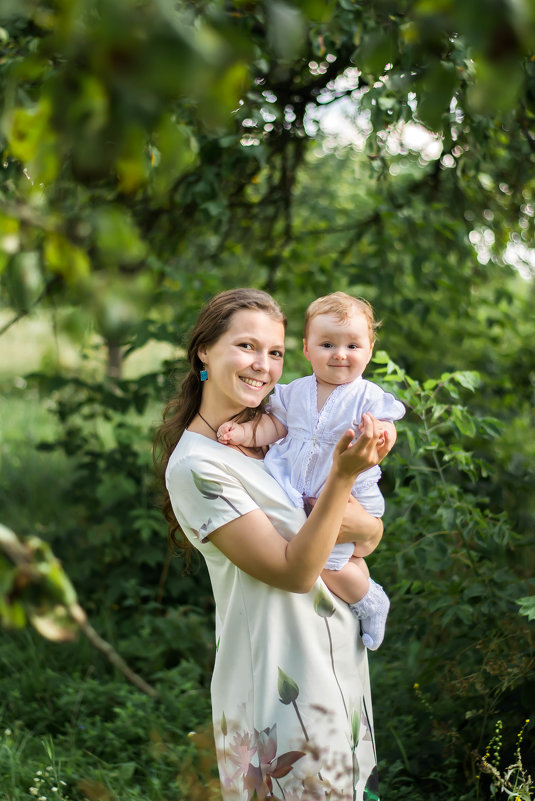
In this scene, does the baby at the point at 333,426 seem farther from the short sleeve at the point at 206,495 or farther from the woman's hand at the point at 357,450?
the woman's hand at the point at 357,450

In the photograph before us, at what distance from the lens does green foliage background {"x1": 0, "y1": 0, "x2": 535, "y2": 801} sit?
682mm

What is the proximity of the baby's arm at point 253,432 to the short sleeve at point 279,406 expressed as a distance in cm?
1

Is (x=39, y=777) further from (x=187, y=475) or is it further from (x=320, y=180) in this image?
(x=320, y=180)

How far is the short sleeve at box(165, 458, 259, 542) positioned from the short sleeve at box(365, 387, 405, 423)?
0.42 meters

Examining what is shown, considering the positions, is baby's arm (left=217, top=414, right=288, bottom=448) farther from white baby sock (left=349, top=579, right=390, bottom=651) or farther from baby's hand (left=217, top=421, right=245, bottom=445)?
white baby sock (left=349, top=579, right=390, bottom=651)

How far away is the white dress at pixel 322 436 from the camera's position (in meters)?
2.01

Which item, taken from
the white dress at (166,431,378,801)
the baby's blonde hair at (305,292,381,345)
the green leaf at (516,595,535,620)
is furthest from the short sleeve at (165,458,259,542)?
the green leaf at (516,595,535,620)

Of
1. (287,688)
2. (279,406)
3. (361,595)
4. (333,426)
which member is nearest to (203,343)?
(279,406)

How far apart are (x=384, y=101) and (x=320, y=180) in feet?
14.2

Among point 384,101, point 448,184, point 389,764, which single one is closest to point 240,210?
point 448,184

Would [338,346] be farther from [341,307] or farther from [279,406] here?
[279,406]

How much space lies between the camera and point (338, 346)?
205 cm

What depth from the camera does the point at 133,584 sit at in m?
4.20

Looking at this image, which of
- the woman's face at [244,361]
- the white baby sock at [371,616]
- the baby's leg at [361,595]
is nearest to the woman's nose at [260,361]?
the woman's face at [244,361]
